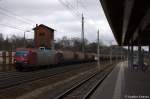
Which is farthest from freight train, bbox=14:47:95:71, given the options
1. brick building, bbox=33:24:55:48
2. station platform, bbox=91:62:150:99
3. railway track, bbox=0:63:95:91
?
brick building, bbox=33:24:55:48

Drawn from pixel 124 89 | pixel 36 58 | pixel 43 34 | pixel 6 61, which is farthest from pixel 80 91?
pixel 43 34

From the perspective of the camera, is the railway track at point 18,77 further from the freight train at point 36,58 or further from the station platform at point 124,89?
the station platform at point 124,89

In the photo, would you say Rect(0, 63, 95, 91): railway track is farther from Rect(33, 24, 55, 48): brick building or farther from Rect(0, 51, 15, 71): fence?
Rect(33, 24, 55, 48): brick building

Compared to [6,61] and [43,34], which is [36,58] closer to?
[6,61]

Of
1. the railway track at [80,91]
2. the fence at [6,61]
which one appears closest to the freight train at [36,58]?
the fence at [6,61]

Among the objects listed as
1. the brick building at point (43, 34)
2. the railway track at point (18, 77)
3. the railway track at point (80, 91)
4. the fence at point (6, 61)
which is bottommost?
the railway track at point (80, 91)

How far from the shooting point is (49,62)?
5322 cm

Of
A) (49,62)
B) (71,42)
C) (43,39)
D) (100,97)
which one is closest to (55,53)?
(49,62)

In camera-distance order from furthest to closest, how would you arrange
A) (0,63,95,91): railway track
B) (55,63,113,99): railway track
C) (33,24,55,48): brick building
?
(33,24,55,48): brick building
(0,63,95,91): railway track
(55,63,113,99): railway track

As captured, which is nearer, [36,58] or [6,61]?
[36,58]

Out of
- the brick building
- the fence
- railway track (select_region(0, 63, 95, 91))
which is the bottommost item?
railway track (select_region(0, 63, 95, 91))

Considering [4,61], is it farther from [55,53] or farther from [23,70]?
[55,53]

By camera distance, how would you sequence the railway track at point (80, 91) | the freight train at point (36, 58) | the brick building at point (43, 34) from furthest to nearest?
the brick building at point (43, 34) < the freight train at point (36, 58) < the railway track at point (80, 91)

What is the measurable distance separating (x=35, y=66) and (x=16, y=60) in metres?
3.51
